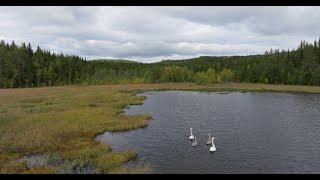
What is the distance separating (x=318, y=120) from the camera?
144 feet

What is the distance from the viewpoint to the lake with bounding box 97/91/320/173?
23.8 m

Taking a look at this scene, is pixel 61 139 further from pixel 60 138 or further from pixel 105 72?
pixel 105 72

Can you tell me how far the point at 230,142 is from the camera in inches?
1211

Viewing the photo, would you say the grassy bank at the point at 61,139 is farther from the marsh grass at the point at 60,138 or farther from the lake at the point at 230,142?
the lake at the point at 230,142

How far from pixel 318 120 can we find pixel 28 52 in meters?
105

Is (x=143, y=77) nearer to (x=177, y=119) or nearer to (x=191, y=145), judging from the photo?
(x=177, y=119)

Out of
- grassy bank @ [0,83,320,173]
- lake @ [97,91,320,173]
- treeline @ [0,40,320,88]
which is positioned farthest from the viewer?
treeline @ [0,40,320,88]

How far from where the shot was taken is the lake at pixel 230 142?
23.8 meters

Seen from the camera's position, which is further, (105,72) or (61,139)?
(105,72)

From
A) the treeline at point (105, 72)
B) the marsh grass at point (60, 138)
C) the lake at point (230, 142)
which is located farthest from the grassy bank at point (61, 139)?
the treeline at point (105, 72)

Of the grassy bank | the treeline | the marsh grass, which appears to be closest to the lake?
the grassy bank

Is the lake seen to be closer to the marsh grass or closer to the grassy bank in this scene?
the grassy bank

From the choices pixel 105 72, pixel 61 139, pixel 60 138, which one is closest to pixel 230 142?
pixel 61 139
